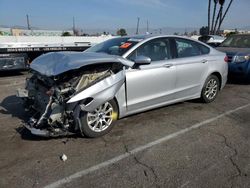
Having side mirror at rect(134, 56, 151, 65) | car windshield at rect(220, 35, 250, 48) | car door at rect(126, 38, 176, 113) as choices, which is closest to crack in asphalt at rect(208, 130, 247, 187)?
car door at rect(126, 38, 176, 113)

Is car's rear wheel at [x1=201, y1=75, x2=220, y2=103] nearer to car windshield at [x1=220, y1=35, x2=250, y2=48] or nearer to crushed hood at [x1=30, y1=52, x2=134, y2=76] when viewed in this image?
crushed hood at [x1=30, y1=52, x2=134, y2=76]

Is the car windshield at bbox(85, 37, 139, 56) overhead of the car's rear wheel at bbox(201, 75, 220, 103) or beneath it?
overhead

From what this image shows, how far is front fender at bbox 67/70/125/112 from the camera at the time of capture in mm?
3998

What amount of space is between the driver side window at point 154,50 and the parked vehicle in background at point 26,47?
22.9ft

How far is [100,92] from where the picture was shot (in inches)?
163

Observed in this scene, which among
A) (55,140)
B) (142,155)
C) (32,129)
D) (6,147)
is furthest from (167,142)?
(6,147)

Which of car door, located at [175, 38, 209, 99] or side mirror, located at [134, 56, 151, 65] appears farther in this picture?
car door, located at [175, 38, 209, 99]

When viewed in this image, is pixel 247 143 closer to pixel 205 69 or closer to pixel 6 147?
pixel 205 69

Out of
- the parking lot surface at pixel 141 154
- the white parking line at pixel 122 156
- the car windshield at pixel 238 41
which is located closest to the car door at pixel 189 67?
the parking lot surface at pixel 141 154

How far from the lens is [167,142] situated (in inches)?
169

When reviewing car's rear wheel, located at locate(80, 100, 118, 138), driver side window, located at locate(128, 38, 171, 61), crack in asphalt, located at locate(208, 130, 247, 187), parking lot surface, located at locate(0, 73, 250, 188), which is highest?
driver side window, located at locate(128, 38, 171, 61)

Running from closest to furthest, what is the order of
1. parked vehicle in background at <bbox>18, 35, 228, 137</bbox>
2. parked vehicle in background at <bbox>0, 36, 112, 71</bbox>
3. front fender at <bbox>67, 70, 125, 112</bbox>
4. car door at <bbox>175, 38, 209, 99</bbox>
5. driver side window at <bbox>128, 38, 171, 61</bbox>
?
front fender at <bbox>67, 70, 125, 112</bbox>, parked vehicle in background at <bbox>18, 35, 228, 137</bbox>, driver side window at <bbox>128, 38, 171, 61</bbox>, car door at <bbox>175, 38, 209, 99</bbox>, parked vehicle in background at <bbox>0, 36, 112, 71</bbox>

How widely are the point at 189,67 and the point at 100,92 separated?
2.38 meters

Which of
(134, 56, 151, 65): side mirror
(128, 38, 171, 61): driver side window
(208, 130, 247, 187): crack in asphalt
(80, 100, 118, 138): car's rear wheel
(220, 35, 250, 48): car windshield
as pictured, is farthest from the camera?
(220, 35, 250, 48): car windshield
